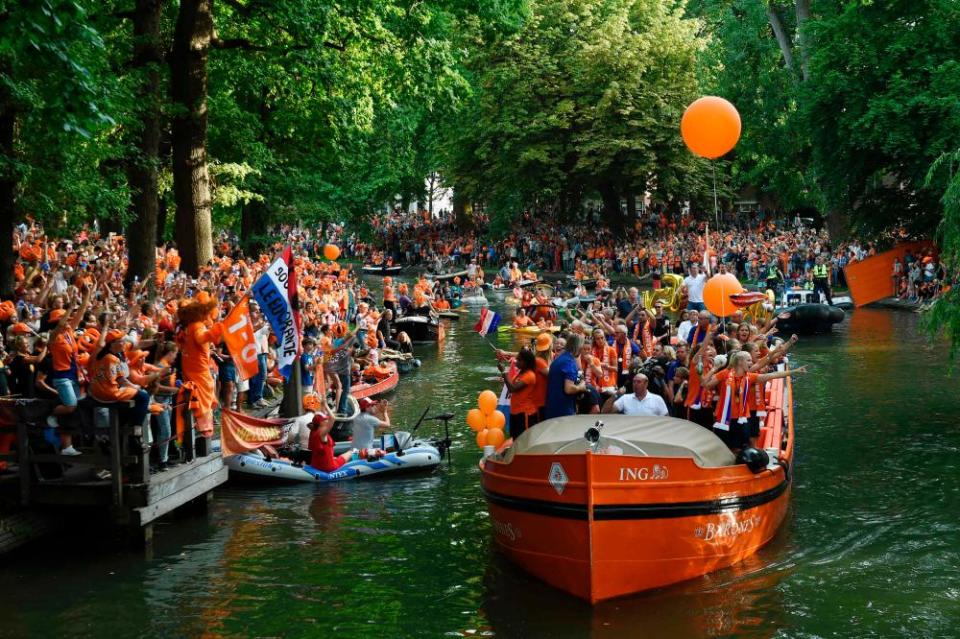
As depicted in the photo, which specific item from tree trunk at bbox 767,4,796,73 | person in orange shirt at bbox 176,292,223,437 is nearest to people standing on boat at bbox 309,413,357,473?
person in orange shirt at bbox 176,292,223,437

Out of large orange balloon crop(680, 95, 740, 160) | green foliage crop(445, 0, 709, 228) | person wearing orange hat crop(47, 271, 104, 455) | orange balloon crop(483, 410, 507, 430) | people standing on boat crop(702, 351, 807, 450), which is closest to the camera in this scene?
people standing on boat crop(702, 351, 807, 450)

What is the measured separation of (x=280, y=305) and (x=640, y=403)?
205 inches

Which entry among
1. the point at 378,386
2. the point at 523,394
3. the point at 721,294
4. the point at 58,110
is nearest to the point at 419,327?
the point at 378,386

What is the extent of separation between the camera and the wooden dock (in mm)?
12719

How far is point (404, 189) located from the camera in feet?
233

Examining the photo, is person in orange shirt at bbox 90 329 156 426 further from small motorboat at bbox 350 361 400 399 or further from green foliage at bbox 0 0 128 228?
small motorboat at bbox 350 361 400 399

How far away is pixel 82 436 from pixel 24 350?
129 centimetres

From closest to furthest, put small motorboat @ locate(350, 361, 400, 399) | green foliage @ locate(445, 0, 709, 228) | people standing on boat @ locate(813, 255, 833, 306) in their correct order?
1. small motorboat @ locate(350, 361, 400, 399)
2. people standing on boat @ locate(813, 255, 833, 306)
3. green foliage @ locate(445, 0, 709, 228)

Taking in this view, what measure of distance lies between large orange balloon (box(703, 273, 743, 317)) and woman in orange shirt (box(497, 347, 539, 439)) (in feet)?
17.4

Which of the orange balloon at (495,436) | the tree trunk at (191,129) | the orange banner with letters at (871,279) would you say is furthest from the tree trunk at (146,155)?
the orange banner with letters at (871,279)

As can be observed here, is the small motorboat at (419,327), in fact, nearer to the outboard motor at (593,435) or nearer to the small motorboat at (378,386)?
the small motorboat at (378,386)

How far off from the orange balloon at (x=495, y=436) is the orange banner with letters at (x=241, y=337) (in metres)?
3.55

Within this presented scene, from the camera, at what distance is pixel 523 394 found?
46.6 ft

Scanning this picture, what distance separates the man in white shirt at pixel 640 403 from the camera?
13688mm
